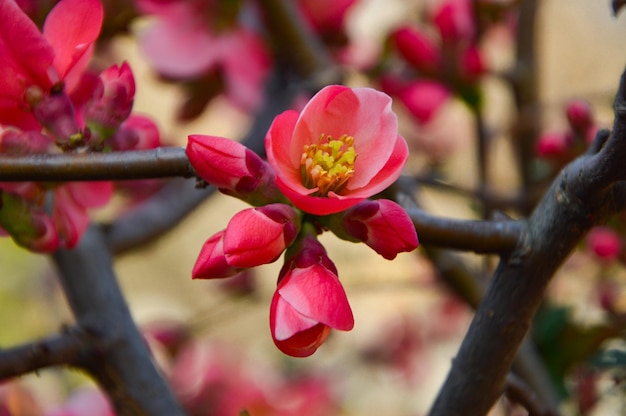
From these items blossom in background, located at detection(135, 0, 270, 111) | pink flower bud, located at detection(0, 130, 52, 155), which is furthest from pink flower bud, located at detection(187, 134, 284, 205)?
blossom in background, located at detection(135, 0, 270, 111)

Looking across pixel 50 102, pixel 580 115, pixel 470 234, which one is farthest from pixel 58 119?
pixel 580 115

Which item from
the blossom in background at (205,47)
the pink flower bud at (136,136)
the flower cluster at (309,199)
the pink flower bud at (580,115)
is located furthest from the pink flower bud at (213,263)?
the blossom in background at (205,47)

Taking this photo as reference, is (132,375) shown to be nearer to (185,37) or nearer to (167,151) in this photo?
(167,151)

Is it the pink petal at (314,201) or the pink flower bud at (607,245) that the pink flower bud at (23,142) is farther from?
the pink flower bud at (607,245)

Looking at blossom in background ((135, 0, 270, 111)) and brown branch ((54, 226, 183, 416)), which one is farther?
blossom in background ((135, 0, 270, 111))

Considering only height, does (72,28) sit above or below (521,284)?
above

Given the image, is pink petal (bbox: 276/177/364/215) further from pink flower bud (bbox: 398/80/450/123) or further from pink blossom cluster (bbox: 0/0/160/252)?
pink flower bud (bbox: 398/80/450/123)

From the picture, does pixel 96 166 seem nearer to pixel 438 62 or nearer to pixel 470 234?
pixel 470 234
